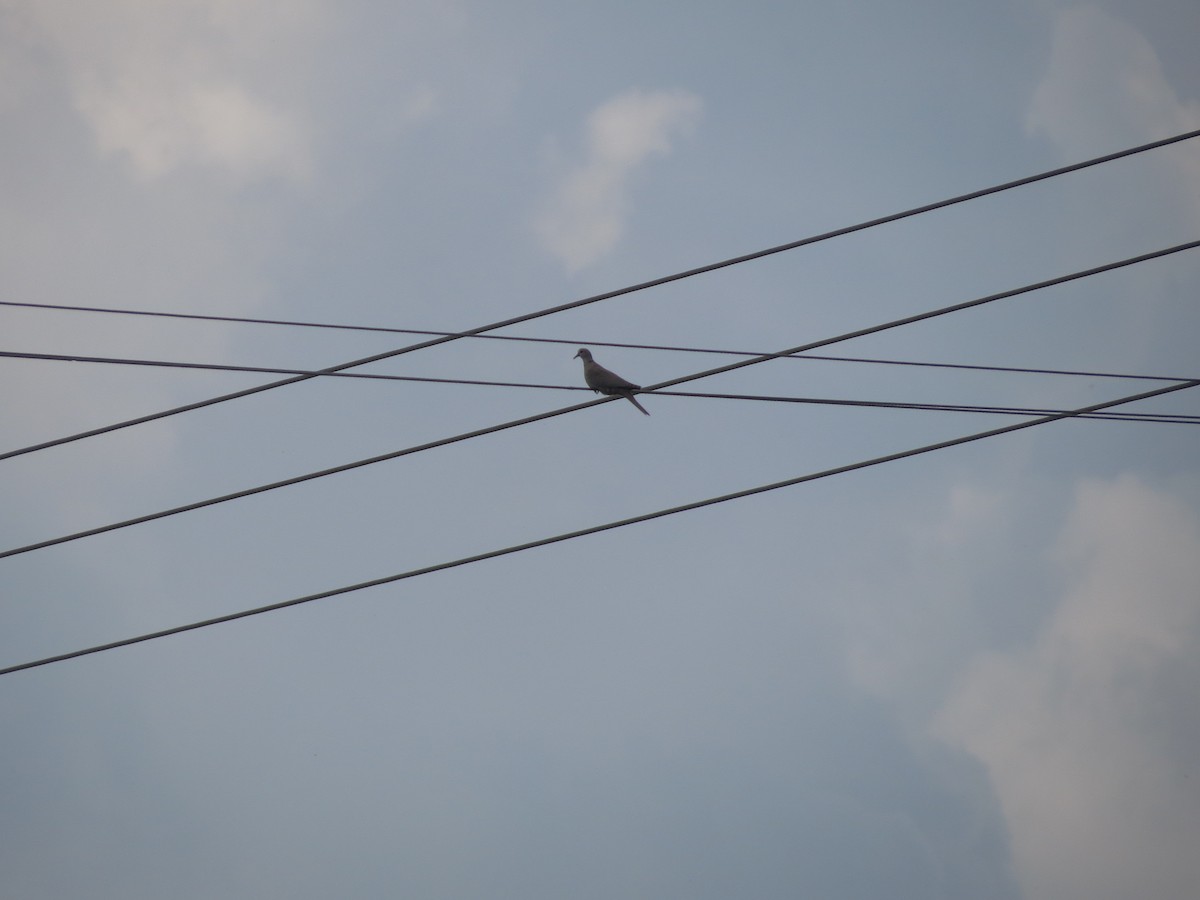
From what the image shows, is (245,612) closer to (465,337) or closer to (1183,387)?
(465,337)

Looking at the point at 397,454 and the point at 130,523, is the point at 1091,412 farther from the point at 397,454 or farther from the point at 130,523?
the point at 130,523

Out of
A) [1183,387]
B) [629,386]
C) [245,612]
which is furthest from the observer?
[629,386]

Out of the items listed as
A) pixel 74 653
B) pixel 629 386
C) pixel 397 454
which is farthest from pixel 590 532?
pixel 629 386

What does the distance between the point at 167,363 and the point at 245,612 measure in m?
1.90

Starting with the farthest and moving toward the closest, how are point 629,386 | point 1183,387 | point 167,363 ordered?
point 629,386 < point 167,363 < point 1183,387

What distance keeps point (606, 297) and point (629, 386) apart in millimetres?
6271

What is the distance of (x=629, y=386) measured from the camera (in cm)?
1466

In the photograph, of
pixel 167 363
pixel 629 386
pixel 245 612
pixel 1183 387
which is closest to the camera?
pixel 1183 387

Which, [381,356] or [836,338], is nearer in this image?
[836,338]

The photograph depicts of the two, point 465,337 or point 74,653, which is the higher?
point 465,337

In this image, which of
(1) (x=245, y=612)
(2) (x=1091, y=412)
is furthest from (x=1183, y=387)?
(1) (x=245, y=612)

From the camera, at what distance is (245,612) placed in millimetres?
8070

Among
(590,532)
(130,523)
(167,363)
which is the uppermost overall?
(167,363)

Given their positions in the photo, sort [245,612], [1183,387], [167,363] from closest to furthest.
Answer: [1183,387]
[245,612]
[167,363]
